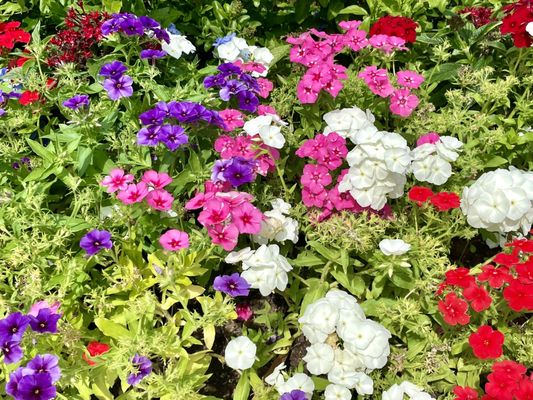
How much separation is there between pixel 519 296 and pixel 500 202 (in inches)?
19.7

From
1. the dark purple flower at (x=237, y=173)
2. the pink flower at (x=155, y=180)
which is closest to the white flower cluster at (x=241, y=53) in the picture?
the dark purple flower at (x=237, y=173)

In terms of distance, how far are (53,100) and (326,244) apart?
1716mm

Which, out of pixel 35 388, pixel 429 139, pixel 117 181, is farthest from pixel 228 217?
pixel 429 139

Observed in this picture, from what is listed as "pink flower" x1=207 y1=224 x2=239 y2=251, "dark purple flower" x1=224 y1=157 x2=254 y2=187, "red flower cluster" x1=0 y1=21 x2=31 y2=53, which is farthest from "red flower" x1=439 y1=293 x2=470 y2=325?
"red flower cluster" x1=0 y1=21 x2=31 y2=53

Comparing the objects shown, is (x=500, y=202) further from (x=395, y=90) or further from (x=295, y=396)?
(x=295, y=396)

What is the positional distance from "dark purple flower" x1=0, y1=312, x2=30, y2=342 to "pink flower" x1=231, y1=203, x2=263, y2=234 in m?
0.96

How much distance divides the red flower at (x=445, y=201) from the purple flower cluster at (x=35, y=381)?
1.80 metres

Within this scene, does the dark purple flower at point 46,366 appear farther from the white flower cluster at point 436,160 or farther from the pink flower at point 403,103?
the pink flower at point 403,103

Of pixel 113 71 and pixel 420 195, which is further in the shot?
pixel 113 71

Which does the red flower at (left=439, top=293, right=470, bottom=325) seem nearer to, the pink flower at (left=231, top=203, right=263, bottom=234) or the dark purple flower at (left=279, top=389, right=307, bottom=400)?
the dark purple flower at (left=279, top=389, right=307, bottom=400)

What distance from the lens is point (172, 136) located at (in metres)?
2.68

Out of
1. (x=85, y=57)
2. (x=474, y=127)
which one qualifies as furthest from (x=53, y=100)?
(x=474, y=127)

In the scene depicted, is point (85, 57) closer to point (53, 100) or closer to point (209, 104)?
point (53, 100)

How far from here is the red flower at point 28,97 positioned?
3045 mm
